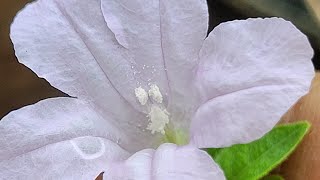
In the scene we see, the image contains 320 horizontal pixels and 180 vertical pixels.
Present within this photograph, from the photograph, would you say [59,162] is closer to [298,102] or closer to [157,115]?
[157,115]

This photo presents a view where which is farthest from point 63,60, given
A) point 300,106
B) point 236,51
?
point 300,106

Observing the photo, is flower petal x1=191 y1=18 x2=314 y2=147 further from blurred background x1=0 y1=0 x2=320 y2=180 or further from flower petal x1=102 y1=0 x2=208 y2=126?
blurred background x1=0 y1=0 x2=320 y2=180

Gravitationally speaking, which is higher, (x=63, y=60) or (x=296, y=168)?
(x=63, y=60)

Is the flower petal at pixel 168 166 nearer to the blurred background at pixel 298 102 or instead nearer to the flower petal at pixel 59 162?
the flower petal at pixel 59 162

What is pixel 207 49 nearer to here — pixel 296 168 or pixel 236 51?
pixel 236 51

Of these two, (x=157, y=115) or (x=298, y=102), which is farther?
(x=298, y=102)

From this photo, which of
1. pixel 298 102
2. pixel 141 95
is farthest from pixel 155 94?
pixel 298 102

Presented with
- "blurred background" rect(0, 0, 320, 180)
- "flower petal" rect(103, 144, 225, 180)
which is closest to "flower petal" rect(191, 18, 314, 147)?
"flower petal" rect(103, 144, 225, 180)
